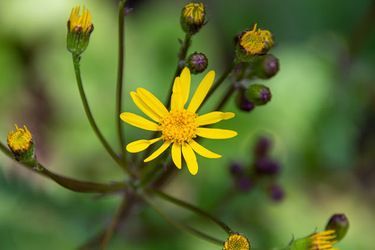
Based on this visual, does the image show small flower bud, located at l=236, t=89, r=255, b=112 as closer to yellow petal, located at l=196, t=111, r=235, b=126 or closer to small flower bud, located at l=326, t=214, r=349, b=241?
yellow petal, located at l=196, t=111, r=235, b=126

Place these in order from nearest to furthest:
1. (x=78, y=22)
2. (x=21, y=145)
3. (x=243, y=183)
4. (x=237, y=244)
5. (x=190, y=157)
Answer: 1. (x=237, y=244)
2. (x=21, y=145)
3. (x=190, y=157)
4. (x=78, y=22)
5. (x=243, y=183)

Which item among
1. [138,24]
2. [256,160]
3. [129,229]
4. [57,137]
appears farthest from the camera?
[138,24]

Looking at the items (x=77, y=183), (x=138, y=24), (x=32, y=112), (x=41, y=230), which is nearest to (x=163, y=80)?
(x=138, y=24)

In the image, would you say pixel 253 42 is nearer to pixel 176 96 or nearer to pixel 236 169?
pixel 176 96

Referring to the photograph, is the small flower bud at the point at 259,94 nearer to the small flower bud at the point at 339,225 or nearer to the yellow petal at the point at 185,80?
the yellow petal at the point at 185,80

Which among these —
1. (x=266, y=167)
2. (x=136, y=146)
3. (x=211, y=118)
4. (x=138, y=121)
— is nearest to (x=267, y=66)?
(x=211, y=118)

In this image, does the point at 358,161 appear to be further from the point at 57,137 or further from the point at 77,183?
the point at 77,183

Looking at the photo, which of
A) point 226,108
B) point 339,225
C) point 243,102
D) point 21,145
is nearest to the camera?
point 21,145
